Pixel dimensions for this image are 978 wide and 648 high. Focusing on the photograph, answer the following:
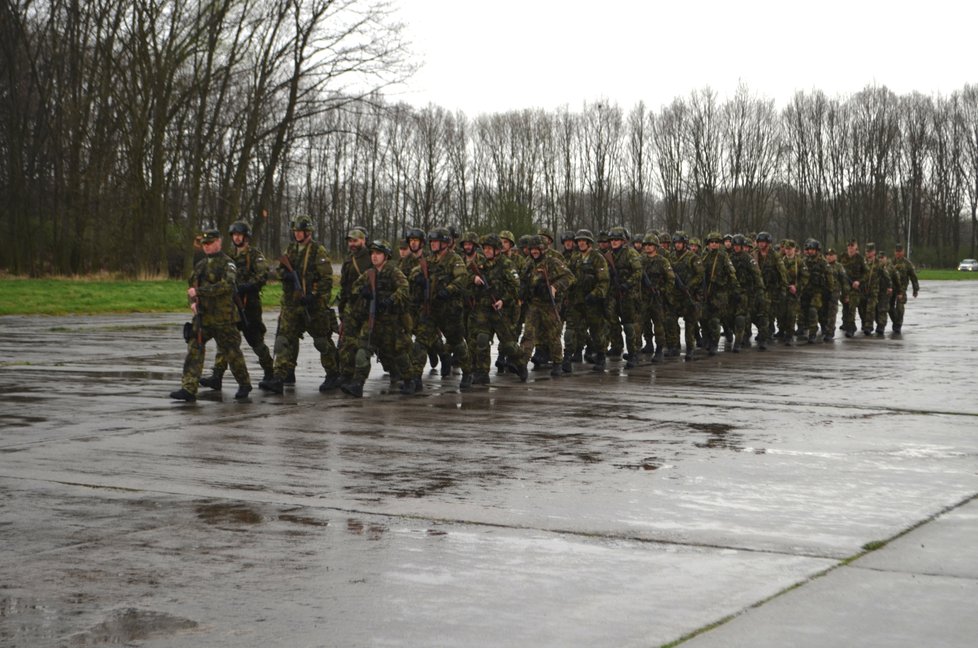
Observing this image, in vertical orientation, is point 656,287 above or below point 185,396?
above

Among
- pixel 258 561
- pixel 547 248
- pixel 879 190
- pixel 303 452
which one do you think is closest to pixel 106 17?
pixel 547 248

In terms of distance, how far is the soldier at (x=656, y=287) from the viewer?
20484 millimetres

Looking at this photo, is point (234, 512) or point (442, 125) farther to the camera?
point (442, 125)

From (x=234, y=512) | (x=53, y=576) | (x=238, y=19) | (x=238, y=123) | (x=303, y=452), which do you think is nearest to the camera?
(x=53, y=576)

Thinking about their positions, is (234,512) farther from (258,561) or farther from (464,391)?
(464,391)

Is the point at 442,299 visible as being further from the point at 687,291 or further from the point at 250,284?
the point at 687,291

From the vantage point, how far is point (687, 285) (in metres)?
21.9

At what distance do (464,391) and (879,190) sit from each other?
86.7 m

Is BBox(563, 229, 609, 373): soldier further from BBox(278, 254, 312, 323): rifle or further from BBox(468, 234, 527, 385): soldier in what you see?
BBox(278, 254, 312, 323): rifle

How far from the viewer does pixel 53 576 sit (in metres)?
6.18

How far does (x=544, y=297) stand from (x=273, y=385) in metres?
4.32

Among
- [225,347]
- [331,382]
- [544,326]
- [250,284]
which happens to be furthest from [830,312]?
[225,347]

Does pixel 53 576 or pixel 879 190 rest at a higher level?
pixel 879 190

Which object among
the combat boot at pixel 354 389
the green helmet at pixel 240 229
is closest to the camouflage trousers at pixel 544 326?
the combat boot at pixel 354 389
